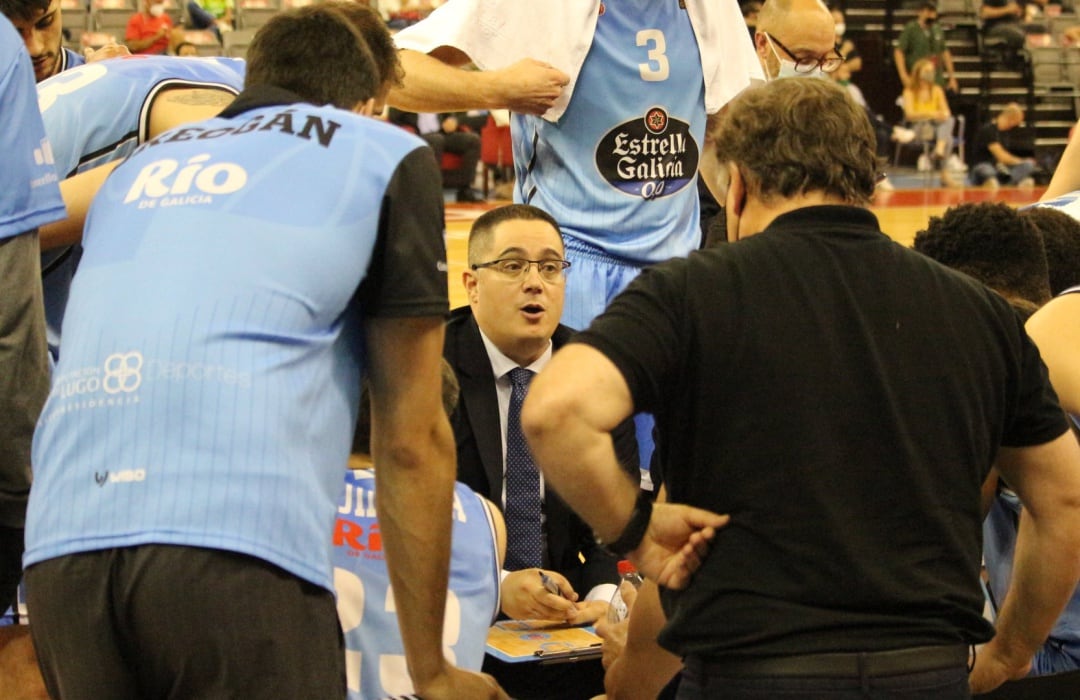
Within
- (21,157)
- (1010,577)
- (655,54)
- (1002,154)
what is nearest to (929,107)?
(1002,154)

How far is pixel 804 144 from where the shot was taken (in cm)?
218

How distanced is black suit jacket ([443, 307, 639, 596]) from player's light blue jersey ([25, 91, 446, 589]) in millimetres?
1639

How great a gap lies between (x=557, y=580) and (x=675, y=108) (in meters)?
1.43

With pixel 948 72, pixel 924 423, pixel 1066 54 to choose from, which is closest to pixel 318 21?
pixel 924 423

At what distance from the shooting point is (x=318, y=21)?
216cm

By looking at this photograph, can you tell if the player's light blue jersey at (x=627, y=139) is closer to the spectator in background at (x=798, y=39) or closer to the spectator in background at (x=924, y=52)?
the spectator in background at (x=798, y=39)

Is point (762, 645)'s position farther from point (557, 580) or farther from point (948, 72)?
point (948, 72)

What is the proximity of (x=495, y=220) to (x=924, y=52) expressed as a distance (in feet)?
57.9

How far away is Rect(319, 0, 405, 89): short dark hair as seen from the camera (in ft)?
7.61

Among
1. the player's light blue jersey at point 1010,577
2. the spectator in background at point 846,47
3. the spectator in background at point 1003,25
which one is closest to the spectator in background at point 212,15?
the spectator in background at point 846,47

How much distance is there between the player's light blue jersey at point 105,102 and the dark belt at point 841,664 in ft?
5.18

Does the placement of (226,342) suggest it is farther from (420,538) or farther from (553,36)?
(553,36)

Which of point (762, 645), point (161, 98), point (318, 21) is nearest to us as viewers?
point (762, 645)

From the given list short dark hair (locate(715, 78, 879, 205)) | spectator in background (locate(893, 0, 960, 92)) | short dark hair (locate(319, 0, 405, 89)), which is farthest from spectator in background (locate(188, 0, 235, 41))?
short dark hair (locate(715, 78, 879, 205))
